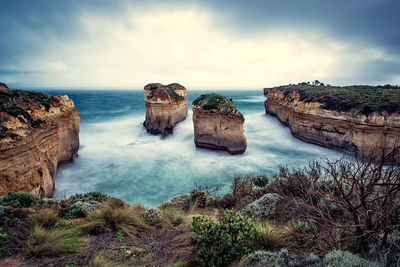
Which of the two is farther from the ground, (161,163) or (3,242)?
(3,242)

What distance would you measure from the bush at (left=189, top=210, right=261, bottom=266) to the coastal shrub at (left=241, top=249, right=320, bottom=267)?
0.23 metres

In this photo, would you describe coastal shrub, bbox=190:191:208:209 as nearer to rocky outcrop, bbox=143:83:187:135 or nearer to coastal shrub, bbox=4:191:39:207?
coastal shrub, bbox=4:191:39:207

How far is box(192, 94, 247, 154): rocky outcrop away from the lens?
17375 mm

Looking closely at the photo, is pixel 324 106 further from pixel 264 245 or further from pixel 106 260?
pixel 106 260

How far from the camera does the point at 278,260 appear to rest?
3.19m

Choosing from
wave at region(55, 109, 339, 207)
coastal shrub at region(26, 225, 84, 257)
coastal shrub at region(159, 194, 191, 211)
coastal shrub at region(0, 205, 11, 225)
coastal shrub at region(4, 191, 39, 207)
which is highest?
coastal shrub at region(0, 205, 11, 225)

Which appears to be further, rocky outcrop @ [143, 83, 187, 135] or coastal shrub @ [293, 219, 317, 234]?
rocky outcrop @ [143, 83, 187, 135]

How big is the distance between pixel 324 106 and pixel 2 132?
905 inches

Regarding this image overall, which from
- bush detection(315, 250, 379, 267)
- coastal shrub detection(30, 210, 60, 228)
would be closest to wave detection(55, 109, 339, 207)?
coastal shrub detection(30, 210, 60, 228)

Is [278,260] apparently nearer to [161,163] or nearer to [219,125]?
[161,163]

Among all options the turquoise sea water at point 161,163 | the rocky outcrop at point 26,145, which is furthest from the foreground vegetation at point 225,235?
the turquoise sea water at point 161,163

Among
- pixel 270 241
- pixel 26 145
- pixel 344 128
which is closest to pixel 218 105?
pixel 344 128

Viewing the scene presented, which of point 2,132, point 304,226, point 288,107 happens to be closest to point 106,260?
point 304,226

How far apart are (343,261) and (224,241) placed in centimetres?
190
